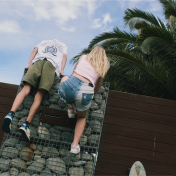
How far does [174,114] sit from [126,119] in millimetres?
934

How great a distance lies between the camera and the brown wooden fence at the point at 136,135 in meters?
3.28

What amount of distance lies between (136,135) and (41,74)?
2.03 meters

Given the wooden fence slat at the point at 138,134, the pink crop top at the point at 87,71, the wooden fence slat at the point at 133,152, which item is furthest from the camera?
the wooden fence slat at the point at 138,134

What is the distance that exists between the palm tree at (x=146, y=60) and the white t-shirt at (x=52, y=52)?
2.32m

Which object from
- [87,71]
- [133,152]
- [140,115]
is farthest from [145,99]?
[87,71]

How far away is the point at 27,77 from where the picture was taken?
289 cm

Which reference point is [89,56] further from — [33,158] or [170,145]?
[170,145]

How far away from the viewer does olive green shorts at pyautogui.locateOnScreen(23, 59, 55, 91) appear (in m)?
2.91

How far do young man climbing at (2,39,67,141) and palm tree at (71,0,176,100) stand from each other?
2390mm

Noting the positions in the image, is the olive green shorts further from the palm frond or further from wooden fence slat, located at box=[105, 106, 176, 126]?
the palm frond

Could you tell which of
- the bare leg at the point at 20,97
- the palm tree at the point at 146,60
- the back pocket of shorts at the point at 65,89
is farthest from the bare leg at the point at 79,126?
the palm tree at the point at 146,60

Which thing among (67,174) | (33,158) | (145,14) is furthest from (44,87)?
(145,14)

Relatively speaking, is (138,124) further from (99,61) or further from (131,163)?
(99,61)

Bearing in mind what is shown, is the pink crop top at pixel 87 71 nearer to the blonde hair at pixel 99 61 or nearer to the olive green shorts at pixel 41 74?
the blonde hair at pixel 99 61
